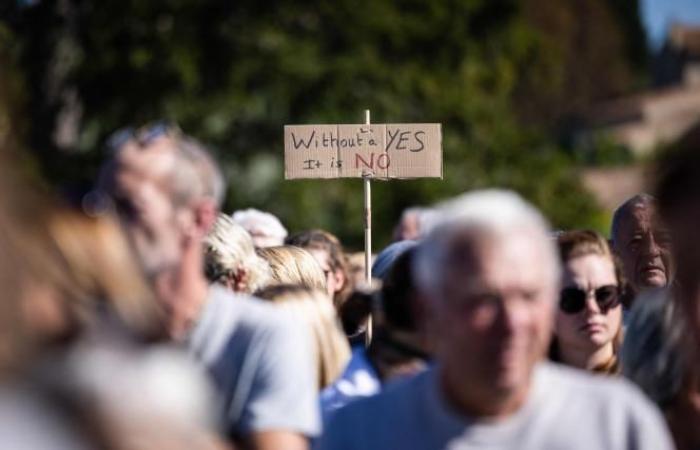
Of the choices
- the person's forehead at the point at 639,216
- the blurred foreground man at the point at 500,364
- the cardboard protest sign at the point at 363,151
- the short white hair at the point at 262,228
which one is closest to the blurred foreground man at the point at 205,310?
the blurred foreground man at the point at 500,364

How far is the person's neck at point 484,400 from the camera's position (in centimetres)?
321

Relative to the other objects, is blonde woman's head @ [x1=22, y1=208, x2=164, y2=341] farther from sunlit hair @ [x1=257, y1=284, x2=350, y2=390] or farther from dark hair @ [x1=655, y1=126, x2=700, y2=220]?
sunlit hair @ [x1=257, y1=284, x2=350, y2=390]

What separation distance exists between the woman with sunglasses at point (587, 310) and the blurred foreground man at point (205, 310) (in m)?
1.63

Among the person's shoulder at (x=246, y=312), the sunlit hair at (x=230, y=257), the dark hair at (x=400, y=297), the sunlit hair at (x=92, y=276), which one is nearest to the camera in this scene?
the sunlit hair at (x=92, y=276)

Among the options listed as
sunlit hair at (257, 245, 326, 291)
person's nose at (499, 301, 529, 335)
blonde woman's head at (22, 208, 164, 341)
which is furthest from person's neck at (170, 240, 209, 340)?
sunlit hair at (257, 245, 326, 291)

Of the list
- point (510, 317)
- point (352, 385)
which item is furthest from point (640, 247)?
point (510, 317)

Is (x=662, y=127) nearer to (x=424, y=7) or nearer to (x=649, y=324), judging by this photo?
(x=424, y=7)

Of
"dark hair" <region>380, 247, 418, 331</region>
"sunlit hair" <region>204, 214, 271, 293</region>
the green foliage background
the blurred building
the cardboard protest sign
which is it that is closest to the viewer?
"dark hair" <region>380, 247, 418, 331</region>

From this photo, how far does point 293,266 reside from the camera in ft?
18.9

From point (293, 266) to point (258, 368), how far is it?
90.1 inches

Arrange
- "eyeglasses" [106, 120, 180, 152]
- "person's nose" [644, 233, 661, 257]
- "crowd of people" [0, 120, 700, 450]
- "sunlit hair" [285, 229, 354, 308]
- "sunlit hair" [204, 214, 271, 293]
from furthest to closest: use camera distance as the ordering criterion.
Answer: "sunlit hair" [285, 229, 354, 308]
"person's nose" [644, 233, 661, 257]
"sunlit hair" [204, 214, 271, 293]
"eyeglasses" [106, 120, 180, 152]
"crowd of people" [0, 120, 700, 450]

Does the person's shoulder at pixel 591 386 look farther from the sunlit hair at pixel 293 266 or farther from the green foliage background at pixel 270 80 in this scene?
the green foliage background at pixel 270 80

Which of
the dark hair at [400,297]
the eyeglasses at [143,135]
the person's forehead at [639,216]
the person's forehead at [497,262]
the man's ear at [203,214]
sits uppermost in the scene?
the eyeglasses at [143,135]

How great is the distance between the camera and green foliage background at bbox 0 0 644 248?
26406 millimetres
